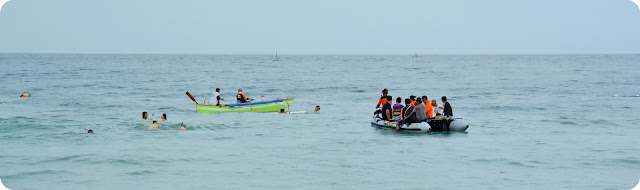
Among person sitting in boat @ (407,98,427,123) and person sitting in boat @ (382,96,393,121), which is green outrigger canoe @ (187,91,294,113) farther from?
person sitting in boat @ (407,98,427,123)

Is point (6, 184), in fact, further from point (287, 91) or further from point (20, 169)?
point (287, 91)

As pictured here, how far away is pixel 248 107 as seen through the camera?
3269 centimetres

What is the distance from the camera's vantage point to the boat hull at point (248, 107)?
106 feet

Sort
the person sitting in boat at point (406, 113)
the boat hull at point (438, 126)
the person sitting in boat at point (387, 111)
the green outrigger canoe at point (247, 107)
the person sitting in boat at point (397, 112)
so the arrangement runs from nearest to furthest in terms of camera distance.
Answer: the boat hull at point (438, 126), the person sitting in boat at point (406, 113), the person sitting in boat at point (397, 112), the person sitting in boat at point (387, 111), the green outrigger canoe at point (247, 107)

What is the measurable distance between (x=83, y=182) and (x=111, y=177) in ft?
2.53

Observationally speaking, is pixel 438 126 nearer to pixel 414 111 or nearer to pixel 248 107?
pixel 414 111

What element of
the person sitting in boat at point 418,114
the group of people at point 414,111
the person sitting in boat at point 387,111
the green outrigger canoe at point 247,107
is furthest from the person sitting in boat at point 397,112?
the green outrigger canoe at point 247,107

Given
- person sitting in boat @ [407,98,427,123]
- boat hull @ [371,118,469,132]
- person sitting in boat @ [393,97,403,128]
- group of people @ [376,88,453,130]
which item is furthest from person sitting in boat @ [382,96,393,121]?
person sitting in boat @ [407,98,427,123]

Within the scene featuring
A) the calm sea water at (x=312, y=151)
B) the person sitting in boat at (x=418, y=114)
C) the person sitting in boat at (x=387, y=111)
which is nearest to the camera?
the calm sea water at (x=312, y=151)

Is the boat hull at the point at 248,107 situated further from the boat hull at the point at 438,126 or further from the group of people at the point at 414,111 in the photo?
the boat hull at the point at 438,126

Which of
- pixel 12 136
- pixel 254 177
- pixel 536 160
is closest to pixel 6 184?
pixel 254 177

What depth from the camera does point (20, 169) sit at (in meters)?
17.1

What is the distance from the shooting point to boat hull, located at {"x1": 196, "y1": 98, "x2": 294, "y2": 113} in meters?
32.2

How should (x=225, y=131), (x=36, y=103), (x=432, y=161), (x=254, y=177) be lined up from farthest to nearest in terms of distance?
(x=36, y=103), (x=225, y=131), (x=432, y=161), (x=254, y=177)
